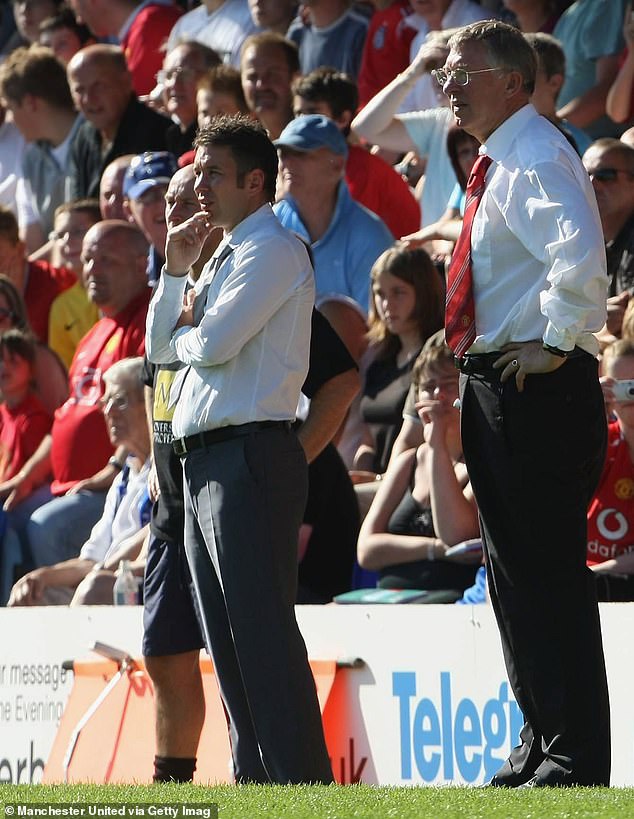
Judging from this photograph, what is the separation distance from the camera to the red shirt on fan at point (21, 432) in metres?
9.66

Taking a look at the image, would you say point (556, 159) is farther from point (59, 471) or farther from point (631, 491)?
point (59, 471)

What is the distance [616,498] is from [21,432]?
433cm

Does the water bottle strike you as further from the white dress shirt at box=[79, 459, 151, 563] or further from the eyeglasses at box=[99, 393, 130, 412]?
the eyeglasses at box=[99, 393, 130, 412]

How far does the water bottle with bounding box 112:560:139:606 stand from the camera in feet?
24.4

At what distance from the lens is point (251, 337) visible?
513cm

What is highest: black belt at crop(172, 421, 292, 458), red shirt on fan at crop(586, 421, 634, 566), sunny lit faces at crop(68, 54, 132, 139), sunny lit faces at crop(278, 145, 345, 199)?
sunny lit faces at crop(68, 54, 132, 139)

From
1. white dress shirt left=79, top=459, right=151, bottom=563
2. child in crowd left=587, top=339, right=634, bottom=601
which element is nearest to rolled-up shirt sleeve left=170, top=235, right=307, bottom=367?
child in crowd left=587, top=339, right=634, bottom=601

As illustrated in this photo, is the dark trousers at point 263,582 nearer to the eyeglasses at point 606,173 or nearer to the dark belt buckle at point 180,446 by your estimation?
the dark belt buckle at point 180,446

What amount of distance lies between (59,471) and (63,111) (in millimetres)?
3922

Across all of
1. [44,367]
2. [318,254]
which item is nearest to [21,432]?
[44,367]

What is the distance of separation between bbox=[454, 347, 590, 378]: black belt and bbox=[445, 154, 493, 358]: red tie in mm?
29

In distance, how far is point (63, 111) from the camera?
1218 cm

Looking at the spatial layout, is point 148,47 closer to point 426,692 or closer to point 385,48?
point 385,48

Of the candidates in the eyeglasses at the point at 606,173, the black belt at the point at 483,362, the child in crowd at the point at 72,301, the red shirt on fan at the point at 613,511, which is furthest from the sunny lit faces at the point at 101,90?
the black belt at the point at 483,362
